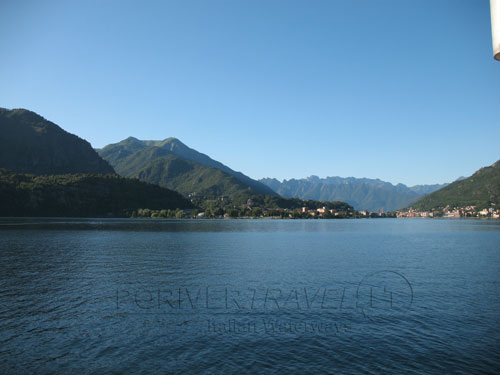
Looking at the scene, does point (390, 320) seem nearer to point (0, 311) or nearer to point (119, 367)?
point (119, 367)

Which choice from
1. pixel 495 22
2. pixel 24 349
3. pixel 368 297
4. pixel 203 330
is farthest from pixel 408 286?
pixel 495 22

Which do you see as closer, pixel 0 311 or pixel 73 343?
pixel 73 343

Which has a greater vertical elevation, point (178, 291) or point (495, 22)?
point (495, 22)

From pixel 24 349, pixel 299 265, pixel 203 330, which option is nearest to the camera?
pixel 24 349

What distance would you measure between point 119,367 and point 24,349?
6700mm

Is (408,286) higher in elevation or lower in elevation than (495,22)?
lower

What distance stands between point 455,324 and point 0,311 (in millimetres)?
35501

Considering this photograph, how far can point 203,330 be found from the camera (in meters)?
23.1

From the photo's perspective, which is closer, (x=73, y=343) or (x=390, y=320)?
(x=73, y=343)

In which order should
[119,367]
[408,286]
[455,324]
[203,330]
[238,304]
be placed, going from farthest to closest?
1. [408,286]
2. [238,304]
3. [455,324]
4. [203,330]
5. [119,367]

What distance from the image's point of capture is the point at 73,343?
20.7m

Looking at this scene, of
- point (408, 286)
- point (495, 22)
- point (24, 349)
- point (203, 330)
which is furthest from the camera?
point (408, 286)

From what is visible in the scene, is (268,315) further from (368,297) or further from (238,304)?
(368,297)

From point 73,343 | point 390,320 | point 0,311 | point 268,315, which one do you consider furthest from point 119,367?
point 390,320
